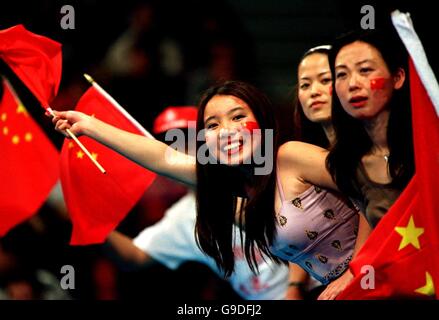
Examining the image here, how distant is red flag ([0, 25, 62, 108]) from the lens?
549 centimetres

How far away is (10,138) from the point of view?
6.36m

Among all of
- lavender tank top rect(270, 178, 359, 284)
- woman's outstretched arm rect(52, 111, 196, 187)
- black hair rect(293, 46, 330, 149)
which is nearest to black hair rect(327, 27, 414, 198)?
lavender tank top rect(270, 178, 359, 284)

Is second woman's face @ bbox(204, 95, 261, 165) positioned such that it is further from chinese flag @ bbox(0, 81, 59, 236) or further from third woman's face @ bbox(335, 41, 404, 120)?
chinese flag @ bbox(0, 81, 59, 236)

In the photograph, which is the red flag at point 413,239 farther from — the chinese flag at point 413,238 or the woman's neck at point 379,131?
the woman's neck at point 379,131

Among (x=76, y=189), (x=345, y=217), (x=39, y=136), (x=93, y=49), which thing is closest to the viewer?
(x=345, y=217)

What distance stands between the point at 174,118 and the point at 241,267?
3.48 ft

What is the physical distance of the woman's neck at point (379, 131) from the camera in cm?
486

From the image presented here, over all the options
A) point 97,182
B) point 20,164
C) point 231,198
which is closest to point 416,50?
point 231,198

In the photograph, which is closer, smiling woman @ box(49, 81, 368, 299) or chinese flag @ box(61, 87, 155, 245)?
smiling woman @ box(49, 81, 368, 299)

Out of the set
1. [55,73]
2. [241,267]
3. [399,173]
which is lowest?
[241,267]

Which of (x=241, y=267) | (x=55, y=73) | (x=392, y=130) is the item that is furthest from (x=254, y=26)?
(x=392, y=130)

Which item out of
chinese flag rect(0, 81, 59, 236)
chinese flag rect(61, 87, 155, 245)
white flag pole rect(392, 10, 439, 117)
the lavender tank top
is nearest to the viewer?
white flag pole rect(392, 10, 439, 117)

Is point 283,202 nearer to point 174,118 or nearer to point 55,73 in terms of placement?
point 55,73
